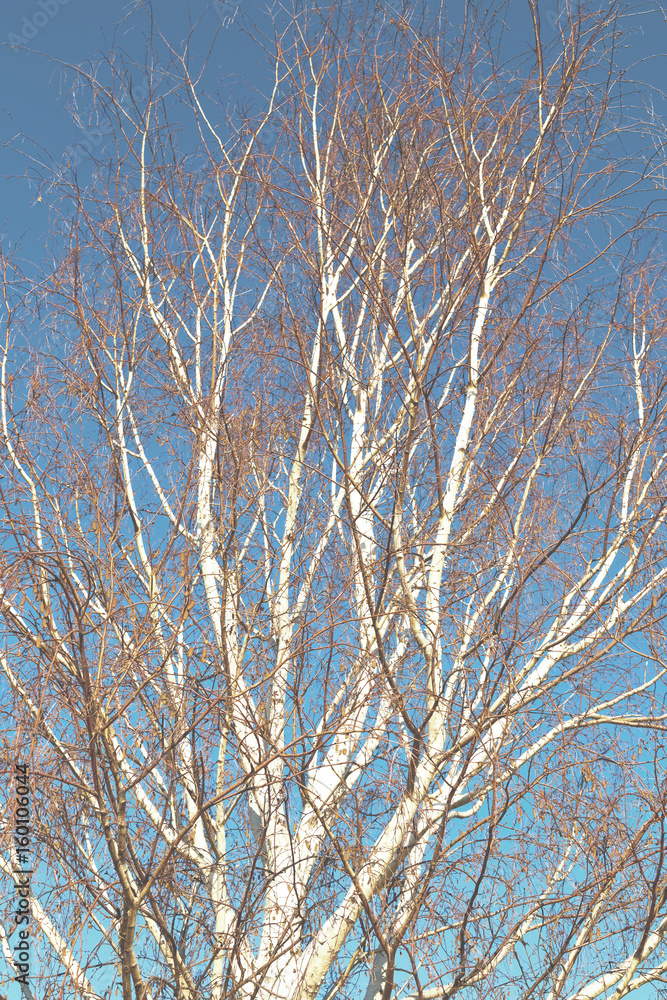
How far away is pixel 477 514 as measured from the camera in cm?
545

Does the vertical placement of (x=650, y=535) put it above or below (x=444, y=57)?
below

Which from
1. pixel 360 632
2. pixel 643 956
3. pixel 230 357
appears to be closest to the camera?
pixel 643 956

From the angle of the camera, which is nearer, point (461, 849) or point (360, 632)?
point (461, 849)

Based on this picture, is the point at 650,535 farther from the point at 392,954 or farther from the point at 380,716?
the point at 392,954

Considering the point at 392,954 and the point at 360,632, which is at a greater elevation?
the point at 360,632

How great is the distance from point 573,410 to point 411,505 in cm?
144

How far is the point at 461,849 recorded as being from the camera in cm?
395

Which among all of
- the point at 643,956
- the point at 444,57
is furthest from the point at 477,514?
the point at 444,57

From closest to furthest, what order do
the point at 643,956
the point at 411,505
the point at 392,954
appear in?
1. the point at 392,954
2. the point at 643,956
3. the point at 411,505

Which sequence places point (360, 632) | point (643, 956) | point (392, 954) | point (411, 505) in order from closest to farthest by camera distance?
point (392, 954), point (643, 956), point (360, 632), point (411, 505)

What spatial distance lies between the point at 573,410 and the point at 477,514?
3.09ft

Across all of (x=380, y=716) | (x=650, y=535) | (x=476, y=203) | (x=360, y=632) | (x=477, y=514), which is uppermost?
(x=476, y=203)

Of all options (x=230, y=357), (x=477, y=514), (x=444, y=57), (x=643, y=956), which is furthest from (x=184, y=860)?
(x=444, y=57)

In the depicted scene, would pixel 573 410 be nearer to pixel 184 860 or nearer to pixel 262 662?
pixel 262 662
